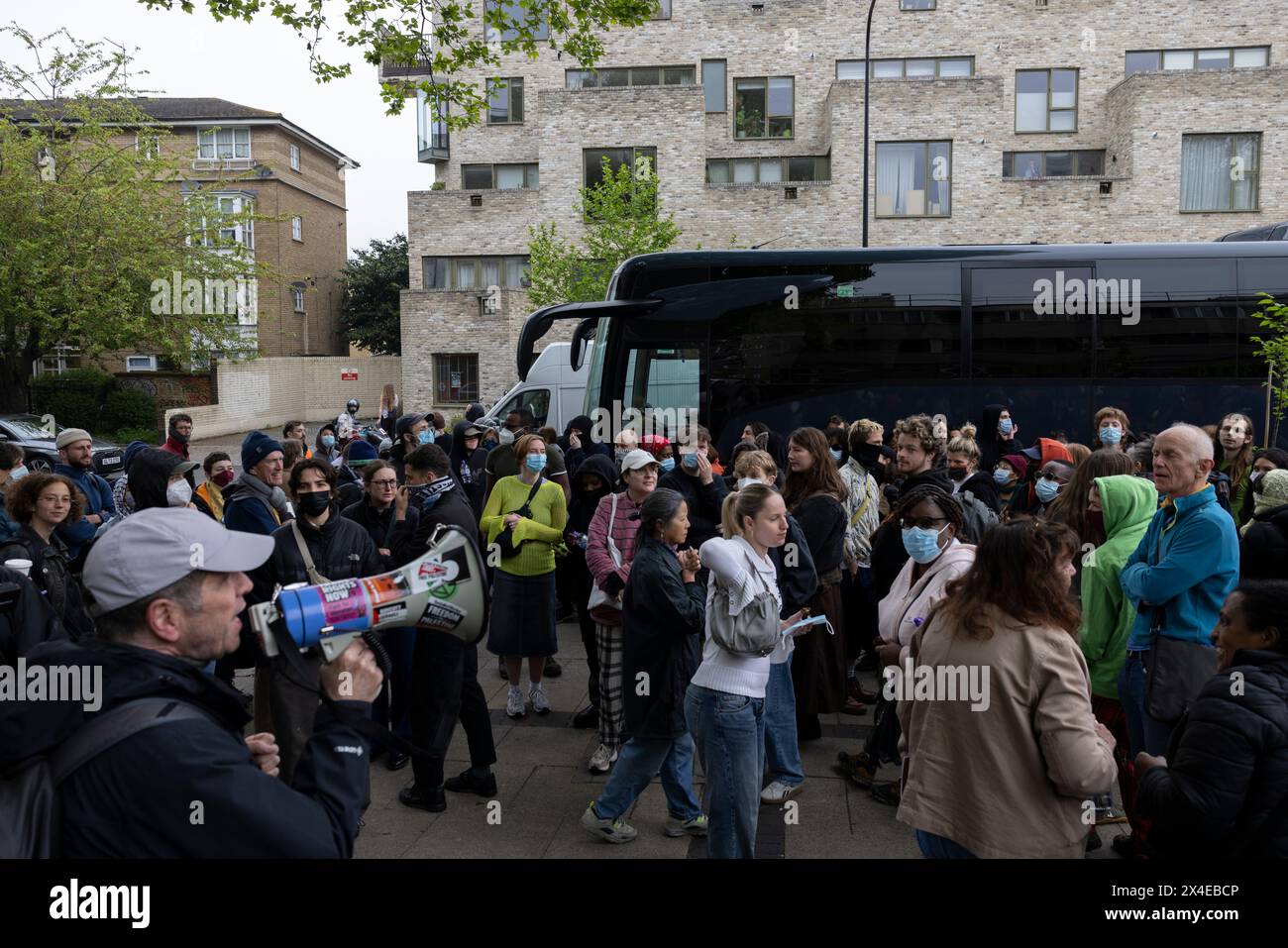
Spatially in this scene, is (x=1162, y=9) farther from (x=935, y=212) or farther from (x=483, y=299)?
(x=483, y=299)

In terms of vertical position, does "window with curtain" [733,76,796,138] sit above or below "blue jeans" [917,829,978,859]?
above

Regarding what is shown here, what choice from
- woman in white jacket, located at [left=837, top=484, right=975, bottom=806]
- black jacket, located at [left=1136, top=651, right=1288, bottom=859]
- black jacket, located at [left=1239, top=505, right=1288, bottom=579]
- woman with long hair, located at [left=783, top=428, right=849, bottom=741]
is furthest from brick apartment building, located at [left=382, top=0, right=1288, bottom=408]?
black jacket, located at [left=1136, top=651, right=1288, bottom=859]

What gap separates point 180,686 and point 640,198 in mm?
25717

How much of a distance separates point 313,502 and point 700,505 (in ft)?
8.12

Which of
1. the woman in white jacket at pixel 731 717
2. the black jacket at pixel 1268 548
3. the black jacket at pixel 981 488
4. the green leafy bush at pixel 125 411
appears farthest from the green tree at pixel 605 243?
the black jacket at pixel 1268 548

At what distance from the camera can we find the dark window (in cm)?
3309

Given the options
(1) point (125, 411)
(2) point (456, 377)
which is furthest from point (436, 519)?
(1) point (125, 411)

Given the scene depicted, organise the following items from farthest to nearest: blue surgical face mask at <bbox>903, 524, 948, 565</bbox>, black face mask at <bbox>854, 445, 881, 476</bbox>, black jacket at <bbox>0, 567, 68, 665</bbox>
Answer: black face mask at <bbox>854, 445, 881, 476</bbox> < blue surgical face mask at <bbox>903, 524, 948, 565</bbox> < black jacket at <bbox>0, 567, 68, 665</bbox>

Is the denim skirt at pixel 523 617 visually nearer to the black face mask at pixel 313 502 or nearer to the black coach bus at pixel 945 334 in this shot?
the black face mask at pixel 313 502

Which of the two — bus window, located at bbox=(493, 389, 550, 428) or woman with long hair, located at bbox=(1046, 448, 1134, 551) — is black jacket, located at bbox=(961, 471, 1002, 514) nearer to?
woman with long hair, located at bbox=(1046, 448, 1134, 551)

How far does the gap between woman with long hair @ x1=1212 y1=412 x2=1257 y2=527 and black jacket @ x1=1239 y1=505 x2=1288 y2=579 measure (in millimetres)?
3581

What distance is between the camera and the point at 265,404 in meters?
37.3

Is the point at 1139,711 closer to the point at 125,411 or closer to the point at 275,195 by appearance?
the point at 125,411
